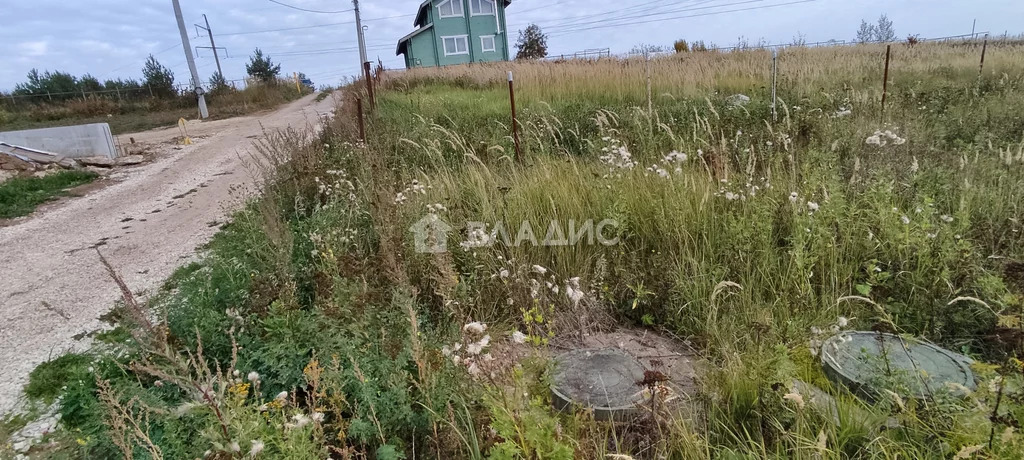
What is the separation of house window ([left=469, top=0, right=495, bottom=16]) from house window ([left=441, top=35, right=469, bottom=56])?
1785 mm

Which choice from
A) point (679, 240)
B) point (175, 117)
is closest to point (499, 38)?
point (175, 117)

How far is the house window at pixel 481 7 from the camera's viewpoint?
33.7 meters

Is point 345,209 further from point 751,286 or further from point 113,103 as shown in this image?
point 113,103

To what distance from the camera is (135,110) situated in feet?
82.4

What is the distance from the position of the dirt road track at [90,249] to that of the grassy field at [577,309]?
47 centimetres

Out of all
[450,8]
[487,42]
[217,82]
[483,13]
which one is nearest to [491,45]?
[487,42]

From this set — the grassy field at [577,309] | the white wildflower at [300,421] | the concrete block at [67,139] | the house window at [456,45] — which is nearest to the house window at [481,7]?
the house window at [456,45]

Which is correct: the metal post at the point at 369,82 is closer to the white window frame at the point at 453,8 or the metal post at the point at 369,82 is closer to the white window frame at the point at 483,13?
the white window frame at the point at 453,8

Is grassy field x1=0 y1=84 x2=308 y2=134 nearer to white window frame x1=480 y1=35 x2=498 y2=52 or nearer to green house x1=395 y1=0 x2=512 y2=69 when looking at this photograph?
green house x1=395 y1=0 x2=512 y2=69

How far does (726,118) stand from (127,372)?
6.32 m

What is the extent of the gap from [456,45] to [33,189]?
28.7 m

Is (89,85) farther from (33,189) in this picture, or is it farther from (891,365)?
Answer: (891,365)

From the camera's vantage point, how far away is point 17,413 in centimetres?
275

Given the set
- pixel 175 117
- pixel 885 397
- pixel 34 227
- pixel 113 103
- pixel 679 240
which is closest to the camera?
pixel 885 397
